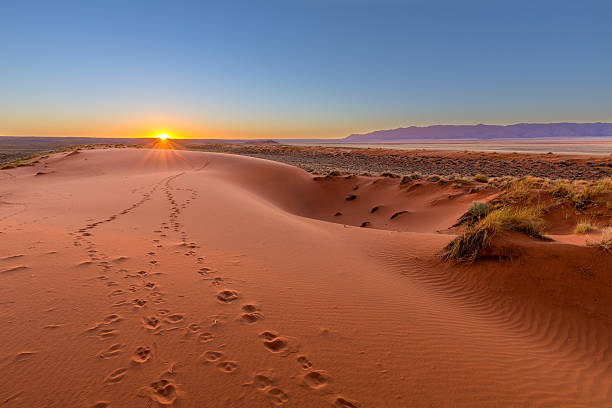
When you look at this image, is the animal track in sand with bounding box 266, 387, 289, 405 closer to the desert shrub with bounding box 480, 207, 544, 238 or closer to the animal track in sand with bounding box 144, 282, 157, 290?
the animal track in sand with bounding box 144, 282, 157, 290

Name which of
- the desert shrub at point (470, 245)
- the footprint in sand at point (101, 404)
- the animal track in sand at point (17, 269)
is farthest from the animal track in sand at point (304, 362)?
the animal track in sand at point (17, 269)

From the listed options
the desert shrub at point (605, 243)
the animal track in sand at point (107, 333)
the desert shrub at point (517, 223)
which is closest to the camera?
the animal track in sand at point (107, 333)

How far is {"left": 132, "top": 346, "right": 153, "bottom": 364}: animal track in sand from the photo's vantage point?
282 centimetres

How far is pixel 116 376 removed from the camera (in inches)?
103

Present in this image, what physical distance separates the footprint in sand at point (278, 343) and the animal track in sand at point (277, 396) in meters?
0.47

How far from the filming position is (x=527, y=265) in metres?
5.21

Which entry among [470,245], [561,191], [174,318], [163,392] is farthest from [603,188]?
[163,392]

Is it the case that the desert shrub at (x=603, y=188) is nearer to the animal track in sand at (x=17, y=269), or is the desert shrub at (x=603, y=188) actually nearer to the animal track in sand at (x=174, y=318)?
the animal track in sand at (x=174, y=318)

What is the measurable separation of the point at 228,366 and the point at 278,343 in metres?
0.62

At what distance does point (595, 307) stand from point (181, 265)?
663 centimetres

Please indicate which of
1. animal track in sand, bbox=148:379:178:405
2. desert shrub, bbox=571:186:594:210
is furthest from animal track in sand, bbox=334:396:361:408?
desert shrub, bbox=571:186:594:210

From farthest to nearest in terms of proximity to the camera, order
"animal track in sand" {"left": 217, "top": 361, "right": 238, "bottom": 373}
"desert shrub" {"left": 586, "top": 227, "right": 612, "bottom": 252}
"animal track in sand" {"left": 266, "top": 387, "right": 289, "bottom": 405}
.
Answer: "desert shrub" {"left": 586, "top": 227, "right": 612, "bottom": 252} → "animal track in sand" {"left": 217, "top": 361, "right": 238, "bottom": 373} → "animal track in sand" {"left": 266, "top": 387, "right": 289, "bottom": 405}

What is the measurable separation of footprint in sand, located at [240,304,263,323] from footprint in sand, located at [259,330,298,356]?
0.31 meters

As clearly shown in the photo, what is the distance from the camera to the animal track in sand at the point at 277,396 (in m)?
2.51
